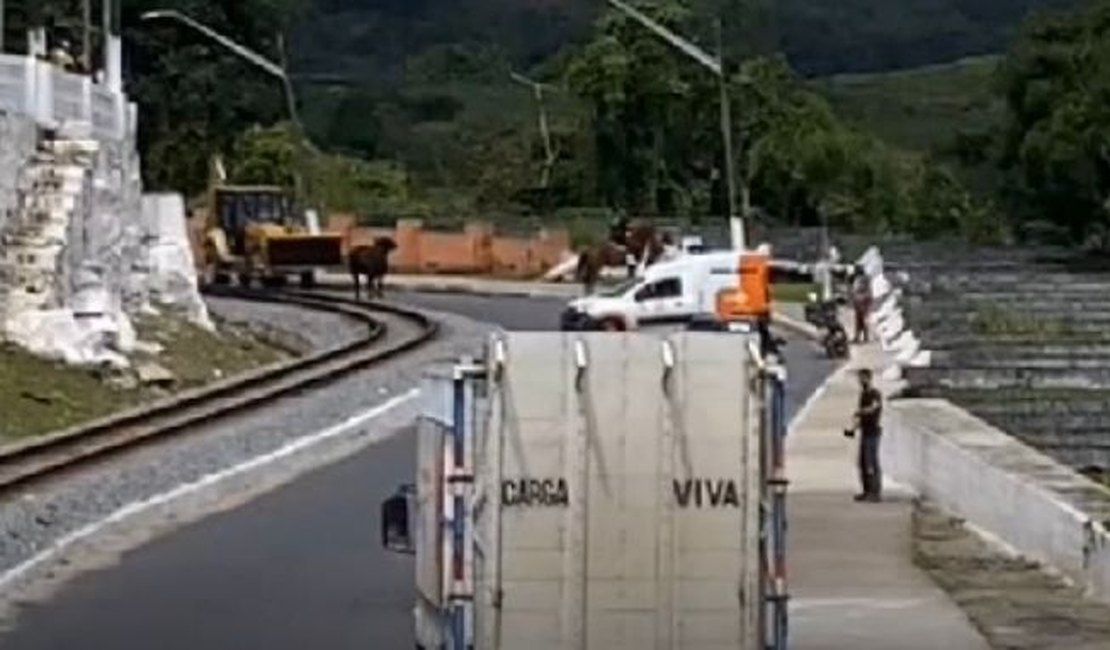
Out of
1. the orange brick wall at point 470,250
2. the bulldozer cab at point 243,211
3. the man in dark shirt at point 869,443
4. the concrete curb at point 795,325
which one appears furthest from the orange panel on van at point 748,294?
the orange brick wall at point 470,250

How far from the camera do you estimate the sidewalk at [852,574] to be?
69.3 ft

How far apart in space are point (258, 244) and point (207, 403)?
39.9 metres

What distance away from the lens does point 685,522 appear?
16.0 m

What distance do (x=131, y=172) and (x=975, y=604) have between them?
39831 millimetres

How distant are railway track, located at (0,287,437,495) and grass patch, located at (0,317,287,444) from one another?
75cm

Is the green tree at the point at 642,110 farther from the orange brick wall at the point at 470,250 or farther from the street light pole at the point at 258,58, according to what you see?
the orange brick wall at the point at 470,250

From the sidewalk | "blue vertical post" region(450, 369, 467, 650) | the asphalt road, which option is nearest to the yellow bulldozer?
the sidewalk

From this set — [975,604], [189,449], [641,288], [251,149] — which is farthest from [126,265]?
[251,149]

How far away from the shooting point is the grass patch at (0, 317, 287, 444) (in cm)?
4125

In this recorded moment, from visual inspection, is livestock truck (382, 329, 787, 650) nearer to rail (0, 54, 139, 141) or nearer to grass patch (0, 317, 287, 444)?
grass patch (0, 317, 287, 444)

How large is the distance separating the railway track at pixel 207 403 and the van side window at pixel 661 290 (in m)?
4.07

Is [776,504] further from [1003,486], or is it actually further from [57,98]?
[57,98]

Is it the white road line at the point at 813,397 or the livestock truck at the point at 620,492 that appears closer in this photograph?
→ the livestock truck at the point at 620,492

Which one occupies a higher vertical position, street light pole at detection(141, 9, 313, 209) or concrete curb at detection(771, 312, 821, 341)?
street light pole at detection(141, 9, 313, 209)
